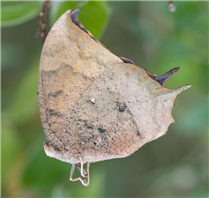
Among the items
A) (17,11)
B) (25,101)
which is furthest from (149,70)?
(17,11)

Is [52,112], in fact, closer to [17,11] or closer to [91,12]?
[91,12]

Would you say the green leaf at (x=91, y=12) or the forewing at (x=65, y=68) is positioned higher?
the green leaf at (x=91, y=12)

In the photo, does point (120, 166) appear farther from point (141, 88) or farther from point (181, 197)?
point (141, 88)

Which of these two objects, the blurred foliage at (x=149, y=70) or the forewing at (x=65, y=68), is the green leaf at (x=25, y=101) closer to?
the blurred foliage at (x=149, y=70)

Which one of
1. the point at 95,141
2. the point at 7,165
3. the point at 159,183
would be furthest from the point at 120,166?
the point at 95,141

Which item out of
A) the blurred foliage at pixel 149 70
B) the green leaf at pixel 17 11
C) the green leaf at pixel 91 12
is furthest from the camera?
the blurred foliage at pixel 149 70

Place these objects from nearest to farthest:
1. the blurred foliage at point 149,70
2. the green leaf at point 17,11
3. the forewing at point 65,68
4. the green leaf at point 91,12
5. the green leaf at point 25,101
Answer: the forewing at point 65,68 < the green leaf at point 91,12 < the green leaf at point 17,11 < the blurred foliage at point 149,70 < the green leaf at point 25,101


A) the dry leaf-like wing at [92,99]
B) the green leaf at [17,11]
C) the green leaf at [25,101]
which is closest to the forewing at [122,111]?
the dry leaf-like wing at [92,99]
